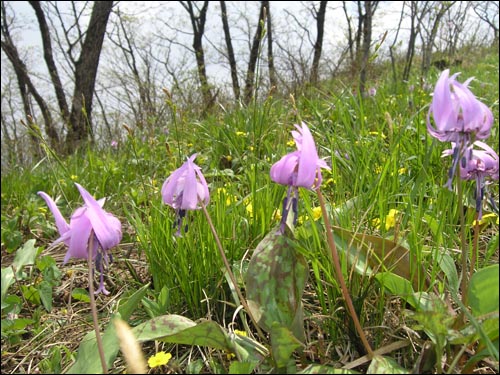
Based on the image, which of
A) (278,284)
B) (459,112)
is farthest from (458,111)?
(278,284)

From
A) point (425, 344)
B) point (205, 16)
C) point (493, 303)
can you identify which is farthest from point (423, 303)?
point (205, 16)

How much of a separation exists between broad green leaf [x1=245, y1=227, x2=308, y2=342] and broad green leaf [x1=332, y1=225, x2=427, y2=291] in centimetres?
16

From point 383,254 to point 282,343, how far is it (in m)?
0.38

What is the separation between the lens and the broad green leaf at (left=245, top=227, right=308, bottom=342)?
991 millimetres

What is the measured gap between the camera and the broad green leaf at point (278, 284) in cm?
99

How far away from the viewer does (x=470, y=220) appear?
146 centimetres

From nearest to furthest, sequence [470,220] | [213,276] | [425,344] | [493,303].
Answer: [493,303] < [425,344] < [213,276] < [470,220]

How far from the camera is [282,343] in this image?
2.77ft

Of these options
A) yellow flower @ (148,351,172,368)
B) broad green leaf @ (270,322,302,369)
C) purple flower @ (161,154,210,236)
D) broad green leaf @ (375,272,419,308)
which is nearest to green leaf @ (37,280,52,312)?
yellow flower @ (148,351,172,368)

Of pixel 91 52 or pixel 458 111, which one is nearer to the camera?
pixel 458 111

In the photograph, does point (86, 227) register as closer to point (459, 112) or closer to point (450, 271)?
point (459, 112)

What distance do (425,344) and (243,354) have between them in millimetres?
379

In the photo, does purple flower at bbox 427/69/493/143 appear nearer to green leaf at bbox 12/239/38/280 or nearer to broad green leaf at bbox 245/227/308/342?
broad green leaf at bbox 245/227/308/342

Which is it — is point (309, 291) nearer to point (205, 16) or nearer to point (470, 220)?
point (470, 220)
